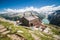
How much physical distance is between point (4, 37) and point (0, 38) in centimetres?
80

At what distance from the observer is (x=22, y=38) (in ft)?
69.7

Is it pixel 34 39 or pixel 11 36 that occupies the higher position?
pixel 11 36

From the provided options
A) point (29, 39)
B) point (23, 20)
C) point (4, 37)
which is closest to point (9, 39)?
point (4, 37)

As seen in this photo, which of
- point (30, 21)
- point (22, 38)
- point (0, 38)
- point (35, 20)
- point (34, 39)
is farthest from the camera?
point (35, 20)

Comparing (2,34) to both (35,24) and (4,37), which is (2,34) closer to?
(4,37)

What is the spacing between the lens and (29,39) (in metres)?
22.3

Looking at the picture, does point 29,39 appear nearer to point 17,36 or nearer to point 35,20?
point 17,36

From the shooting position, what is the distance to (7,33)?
21719mm

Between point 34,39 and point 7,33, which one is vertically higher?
point 7,33

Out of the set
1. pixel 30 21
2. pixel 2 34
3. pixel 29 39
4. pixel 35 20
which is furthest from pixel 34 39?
pixel 35 20

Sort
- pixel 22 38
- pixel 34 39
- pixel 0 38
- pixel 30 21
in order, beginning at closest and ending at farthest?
1. pixel 0 38
2. pixel 22 38
3. pixel 34 39
4. pixel 30 21

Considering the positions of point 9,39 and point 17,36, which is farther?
point 17,36

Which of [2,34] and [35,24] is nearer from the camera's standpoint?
[2,34]

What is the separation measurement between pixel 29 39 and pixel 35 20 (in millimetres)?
25661
